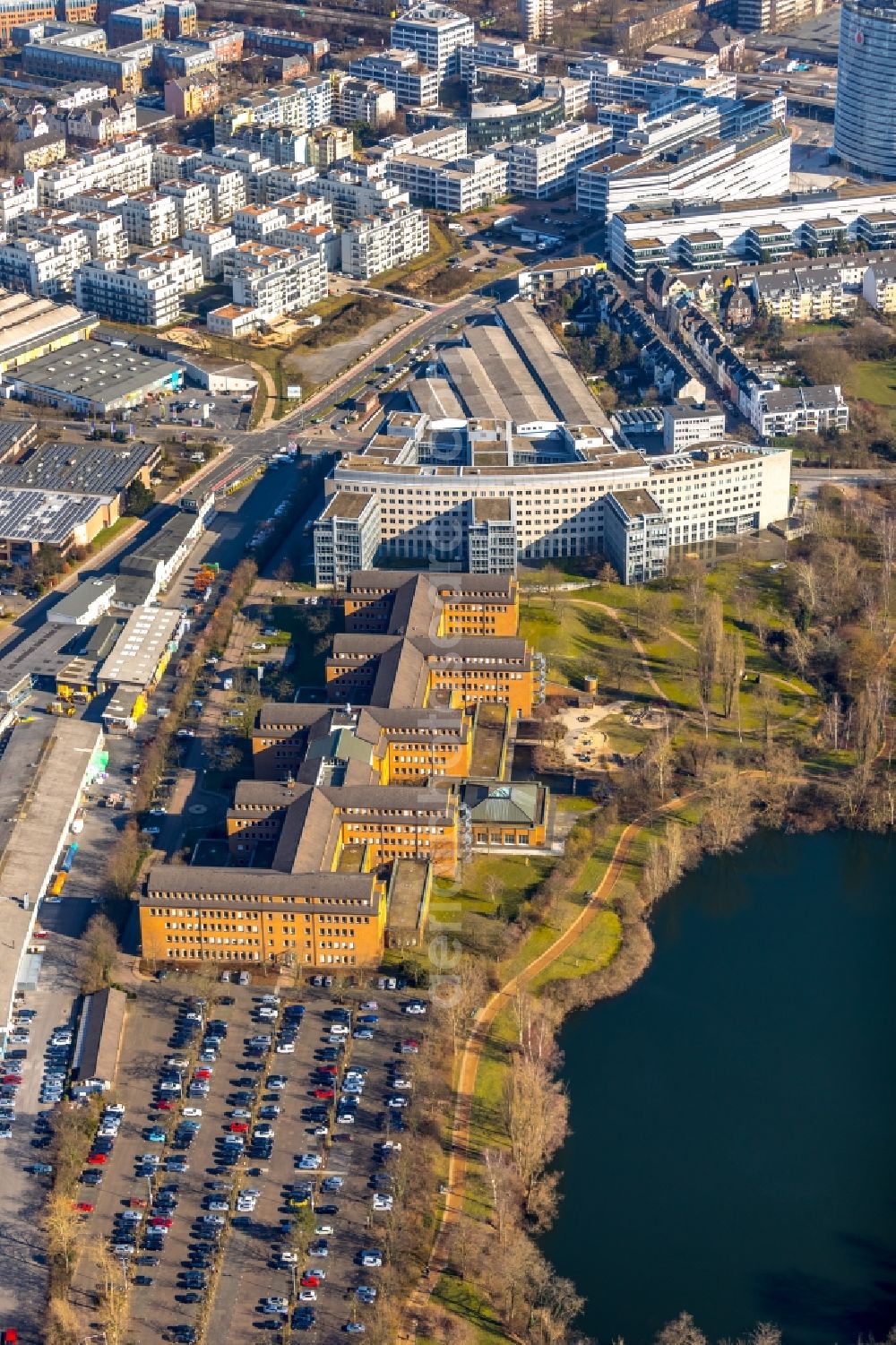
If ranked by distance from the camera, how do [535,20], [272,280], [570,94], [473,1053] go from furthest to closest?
[535,20] → [570,94] → [272,280] → [473,1053]

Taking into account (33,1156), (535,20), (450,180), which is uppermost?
(535,20)

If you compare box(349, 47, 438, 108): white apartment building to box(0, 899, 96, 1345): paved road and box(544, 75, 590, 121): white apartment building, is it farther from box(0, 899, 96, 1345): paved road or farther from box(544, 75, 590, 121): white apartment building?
box(0, 899, 96, 1345): paved road

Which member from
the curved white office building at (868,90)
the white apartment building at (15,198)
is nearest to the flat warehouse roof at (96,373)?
the white apartment building at (15,198)

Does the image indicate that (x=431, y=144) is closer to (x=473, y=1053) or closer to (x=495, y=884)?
(x=495, y=884)

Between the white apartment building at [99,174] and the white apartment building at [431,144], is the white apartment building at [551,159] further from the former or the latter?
the white apartment building at [99,174]

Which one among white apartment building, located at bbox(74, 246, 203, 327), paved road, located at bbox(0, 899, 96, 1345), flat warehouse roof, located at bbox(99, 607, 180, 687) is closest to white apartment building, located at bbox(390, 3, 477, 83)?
white apartment building, located at bbox(74, 246, 203, 327)

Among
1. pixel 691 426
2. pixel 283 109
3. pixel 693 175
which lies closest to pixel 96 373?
pixel 691 426
